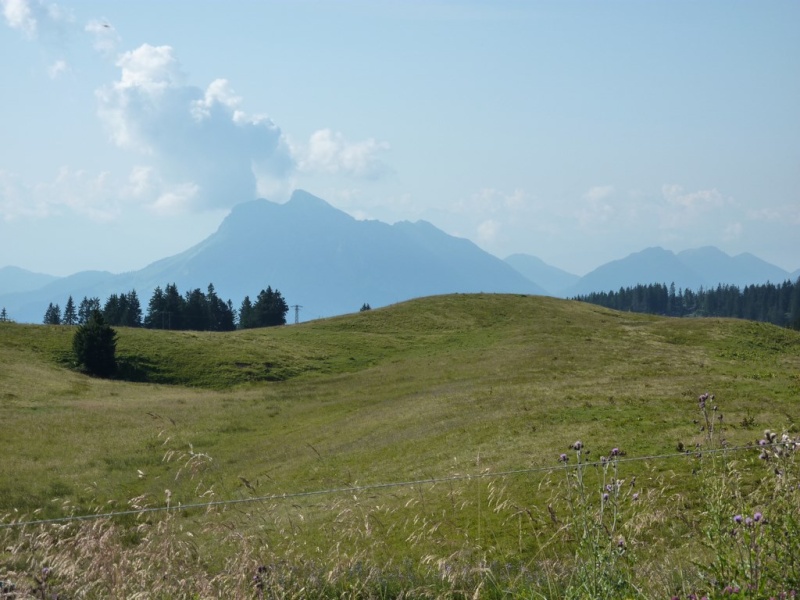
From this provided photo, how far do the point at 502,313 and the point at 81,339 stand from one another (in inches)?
2258

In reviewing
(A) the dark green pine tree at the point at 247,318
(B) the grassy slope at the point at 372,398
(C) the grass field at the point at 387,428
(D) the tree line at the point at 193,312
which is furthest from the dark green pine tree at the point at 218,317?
(C) the grass field at the point at 387,428

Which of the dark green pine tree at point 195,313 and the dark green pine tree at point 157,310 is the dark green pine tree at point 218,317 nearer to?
the dark green pine tree at point 195,313

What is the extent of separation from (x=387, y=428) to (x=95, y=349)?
49978 mm

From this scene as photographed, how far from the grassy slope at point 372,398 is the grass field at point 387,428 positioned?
23 centimetres

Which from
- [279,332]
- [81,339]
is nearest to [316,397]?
[81,339]

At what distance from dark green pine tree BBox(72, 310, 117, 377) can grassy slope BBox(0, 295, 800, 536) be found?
270 cm

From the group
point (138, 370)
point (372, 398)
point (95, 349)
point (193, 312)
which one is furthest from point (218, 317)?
point (372, 398)

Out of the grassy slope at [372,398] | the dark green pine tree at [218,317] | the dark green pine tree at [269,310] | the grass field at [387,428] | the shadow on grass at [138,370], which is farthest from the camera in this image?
the dark green pine tree at [218,317]

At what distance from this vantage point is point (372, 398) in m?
54.2

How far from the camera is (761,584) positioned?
6070 millimetres

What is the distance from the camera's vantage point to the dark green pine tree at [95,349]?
76500 mm

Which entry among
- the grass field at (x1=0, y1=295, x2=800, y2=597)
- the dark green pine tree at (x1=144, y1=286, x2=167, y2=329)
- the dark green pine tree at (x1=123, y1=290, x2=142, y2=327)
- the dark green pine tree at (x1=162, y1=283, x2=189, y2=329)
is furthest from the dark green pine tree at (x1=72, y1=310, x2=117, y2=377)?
the dark green pine tree at (x1=123, y1=290, x2=142, y2=327)

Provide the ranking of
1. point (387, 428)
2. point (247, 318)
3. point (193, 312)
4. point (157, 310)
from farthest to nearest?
point (247, 318), point (193, 312), point (157, 310), point (387, 428)

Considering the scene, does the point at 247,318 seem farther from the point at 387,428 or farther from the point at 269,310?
the point at 387,428
